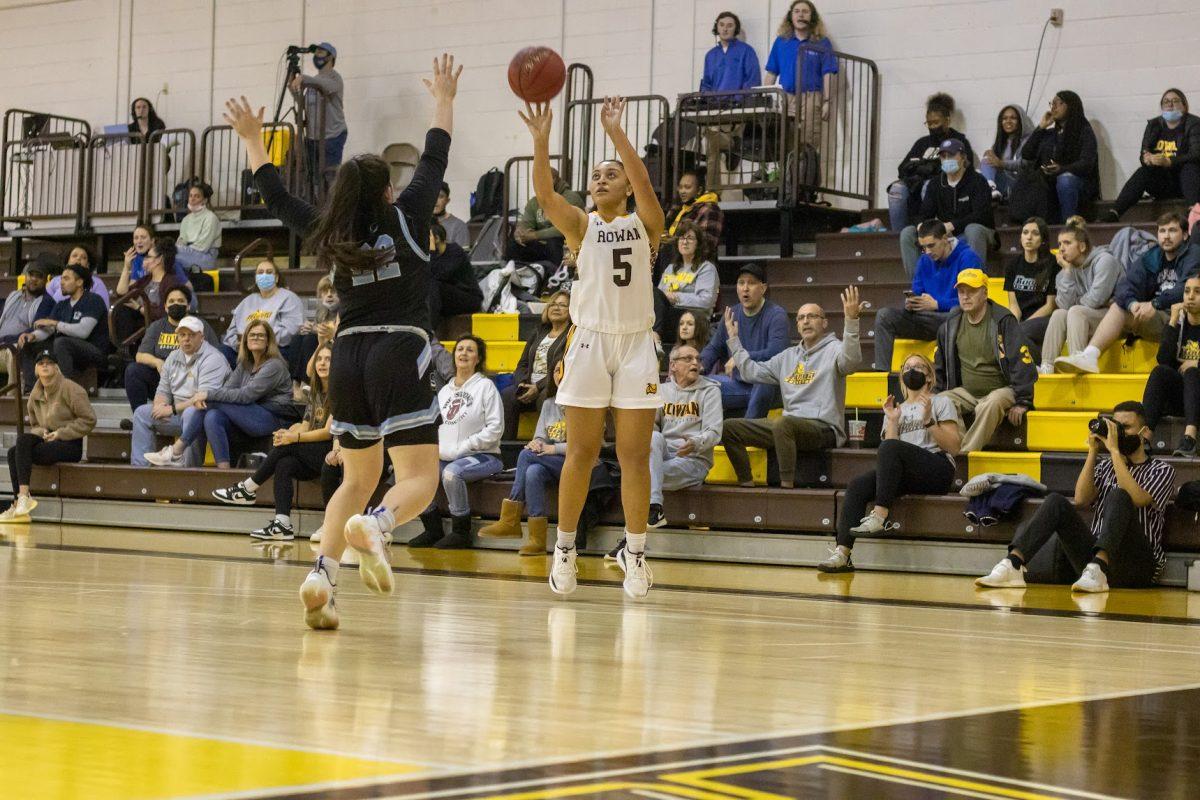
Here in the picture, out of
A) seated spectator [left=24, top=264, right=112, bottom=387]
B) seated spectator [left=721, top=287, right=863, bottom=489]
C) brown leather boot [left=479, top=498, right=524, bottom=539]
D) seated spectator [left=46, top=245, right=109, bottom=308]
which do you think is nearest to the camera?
seated spectator [left=721, top=287, right=863, bottom=489]

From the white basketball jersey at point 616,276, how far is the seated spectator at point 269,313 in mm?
6384

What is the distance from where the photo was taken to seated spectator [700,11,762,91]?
1389 cm

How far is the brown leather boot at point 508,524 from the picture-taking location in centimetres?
968

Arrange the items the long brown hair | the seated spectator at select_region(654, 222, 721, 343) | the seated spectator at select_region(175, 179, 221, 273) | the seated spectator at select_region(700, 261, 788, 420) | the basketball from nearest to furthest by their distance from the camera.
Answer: the long brown hair < the basketball < the seated spectator at select_region(700, 261, 788, 420) < the seated spectator at select_region(654, 222, 721, 343) < the seated spectator at select_region(175, 179, 221, 273)

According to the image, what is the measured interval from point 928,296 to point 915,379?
4.19 ft

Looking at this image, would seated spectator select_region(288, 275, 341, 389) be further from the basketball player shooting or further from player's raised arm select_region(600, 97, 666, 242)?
player's raised arm select_region(600, 97, 666, 242)

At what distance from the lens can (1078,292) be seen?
1004 cm

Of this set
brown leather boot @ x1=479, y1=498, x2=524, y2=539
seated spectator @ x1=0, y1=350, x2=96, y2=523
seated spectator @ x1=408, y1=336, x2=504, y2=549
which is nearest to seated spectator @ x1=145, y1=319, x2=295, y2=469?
seated spectator @ x1=0, y1=350, x2=96, y2=523

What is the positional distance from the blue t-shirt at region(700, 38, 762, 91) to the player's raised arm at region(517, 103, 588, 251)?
7.97 meters

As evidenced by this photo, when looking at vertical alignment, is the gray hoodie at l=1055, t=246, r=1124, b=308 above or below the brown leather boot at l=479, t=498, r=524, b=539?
above

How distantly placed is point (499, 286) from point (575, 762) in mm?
10057

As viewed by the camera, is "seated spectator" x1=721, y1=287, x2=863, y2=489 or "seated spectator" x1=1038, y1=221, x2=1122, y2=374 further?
"seated spectator" x1=1038, y1=221, x2=1122, y2=374

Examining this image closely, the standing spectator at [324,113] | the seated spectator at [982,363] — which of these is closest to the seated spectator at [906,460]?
the seated spectator at [982,363]

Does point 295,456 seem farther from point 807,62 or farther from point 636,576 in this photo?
point 807,62
